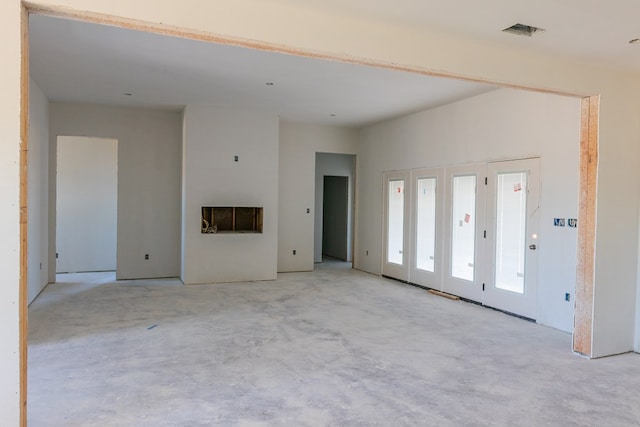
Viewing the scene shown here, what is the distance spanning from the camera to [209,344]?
14.3 ft

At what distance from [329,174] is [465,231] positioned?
4552 millimetres

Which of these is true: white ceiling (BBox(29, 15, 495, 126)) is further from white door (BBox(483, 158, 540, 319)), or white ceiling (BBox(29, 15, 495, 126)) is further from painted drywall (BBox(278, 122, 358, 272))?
white door (BBox(483, 158, 540, 319))

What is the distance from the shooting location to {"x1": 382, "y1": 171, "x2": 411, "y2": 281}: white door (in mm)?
7855

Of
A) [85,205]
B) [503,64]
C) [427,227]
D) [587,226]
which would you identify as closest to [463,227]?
[427,227]

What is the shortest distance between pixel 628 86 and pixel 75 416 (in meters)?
5.40

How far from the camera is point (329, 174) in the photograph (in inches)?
413

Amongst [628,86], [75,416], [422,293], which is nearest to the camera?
[75,416]

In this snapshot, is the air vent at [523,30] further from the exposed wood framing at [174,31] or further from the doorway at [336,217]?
the doorway at [336,217]

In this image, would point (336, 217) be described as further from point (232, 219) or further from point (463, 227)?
point (463, 227)

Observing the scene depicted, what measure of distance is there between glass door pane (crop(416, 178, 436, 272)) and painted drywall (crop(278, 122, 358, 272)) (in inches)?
95.2

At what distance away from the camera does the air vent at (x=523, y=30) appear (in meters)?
3.25

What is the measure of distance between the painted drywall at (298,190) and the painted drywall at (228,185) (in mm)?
904
